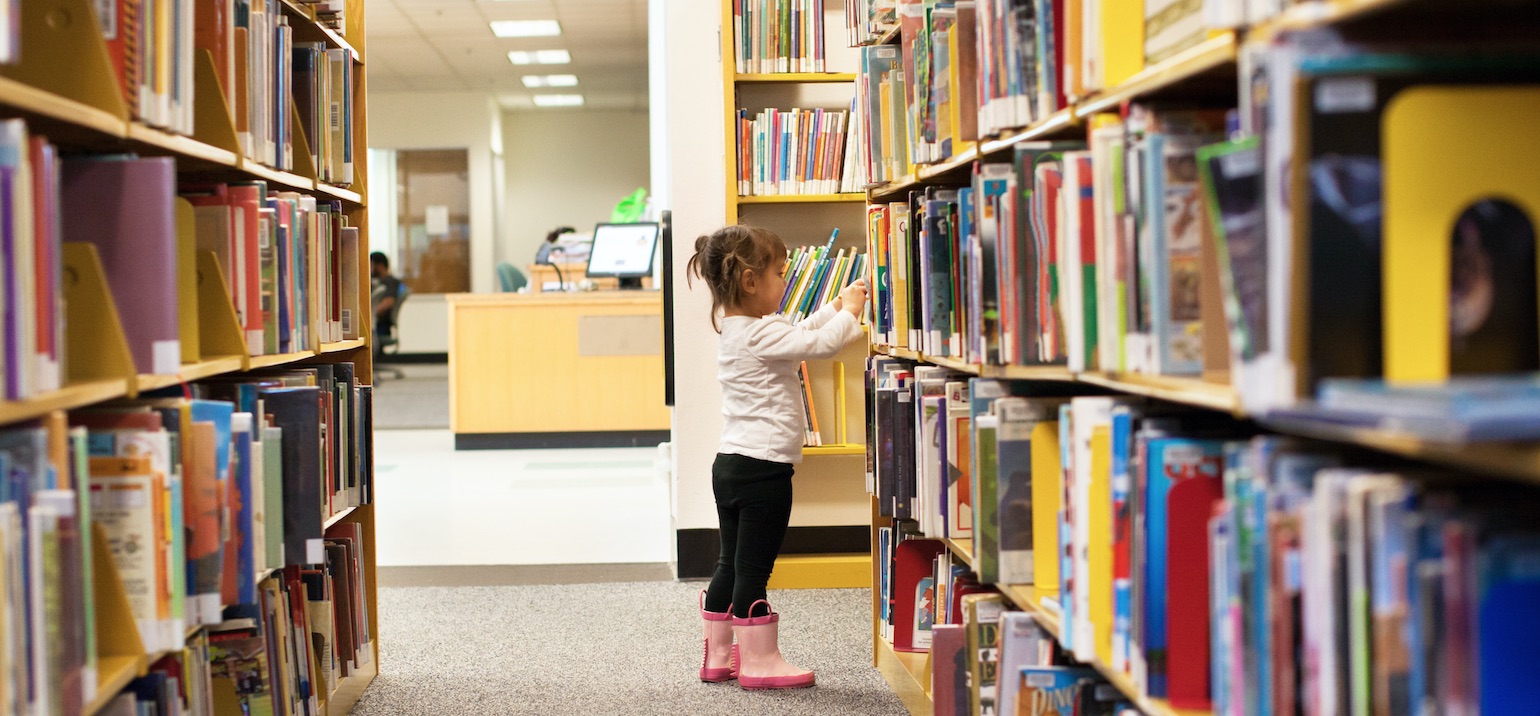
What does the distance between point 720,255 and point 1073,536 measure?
1.44m

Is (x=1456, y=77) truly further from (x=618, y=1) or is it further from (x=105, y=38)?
(x=618, y=1)

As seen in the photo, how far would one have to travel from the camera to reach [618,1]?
28.7 ft

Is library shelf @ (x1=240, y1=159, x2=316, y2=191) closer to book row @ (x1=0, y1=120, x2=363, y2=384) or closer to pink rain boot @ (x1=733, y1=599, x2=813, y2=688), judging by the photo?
book row @ (x1=0, y1=120, x2=363, y2=384)

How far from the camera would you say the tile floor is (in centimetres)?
439

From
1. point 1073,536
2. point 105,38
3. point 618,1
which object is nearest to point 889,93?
point 1073,536

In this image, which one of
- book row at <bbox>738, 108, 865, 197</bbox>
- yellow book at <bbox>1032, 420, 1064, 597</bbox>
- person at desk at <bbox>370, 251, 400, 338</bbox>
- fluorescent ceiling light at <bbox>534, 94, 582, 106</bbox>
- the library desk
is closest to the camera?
yellow book at <bbox>1032, 420, 1064, 597</bbox>

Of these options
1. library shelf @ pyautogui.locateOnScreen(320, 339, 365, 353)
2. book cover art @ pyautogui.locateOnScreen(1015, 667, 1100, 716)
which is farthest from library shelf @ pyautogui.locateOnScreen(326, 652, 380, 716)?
book cover art @ pyautogui.locateOnScreen(1015, 667, 1100, 716)

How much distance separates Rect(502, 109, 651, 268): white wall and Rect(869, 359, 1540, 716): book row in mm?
12099

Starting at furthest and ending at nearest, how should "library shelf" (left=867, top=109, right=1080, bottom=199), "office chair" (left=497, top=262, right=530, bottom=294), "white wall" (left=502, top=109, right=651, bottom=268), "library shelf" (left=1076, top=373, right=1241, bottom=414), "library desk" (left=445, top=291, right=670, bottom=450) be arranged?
"white wall" (left=502, top=109, right=651, bottom=268) → "office chair" (left=497, top=262, right=530, bottom=294) → "library desk" (left=445, top=291, right=670, bottom=450) → "library shelf" (left=867, top=109, right=1080, bottom=199) → "library shelf" (left=1076, top=373, right=1241, bottom=414)

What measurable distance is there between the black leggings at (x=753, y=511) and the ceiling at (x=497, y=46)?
6.50 meters

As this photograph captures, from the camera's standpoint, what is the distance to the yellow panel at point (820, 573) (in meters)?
3.83

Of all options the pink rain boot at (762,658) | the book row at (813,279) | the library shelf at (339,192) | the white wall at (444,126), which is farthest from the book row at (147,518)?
the white wall at (444,126)

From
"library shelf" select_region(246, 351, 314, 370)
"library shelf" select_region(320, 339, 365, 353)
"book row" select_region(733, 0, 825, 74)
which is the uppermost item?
"book row" select_region(733, 0, 825, 74)

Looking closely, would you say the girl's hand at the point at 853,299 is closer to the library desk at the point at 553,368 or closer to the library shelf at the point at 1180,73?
the library shelf at the point at 1180,73
